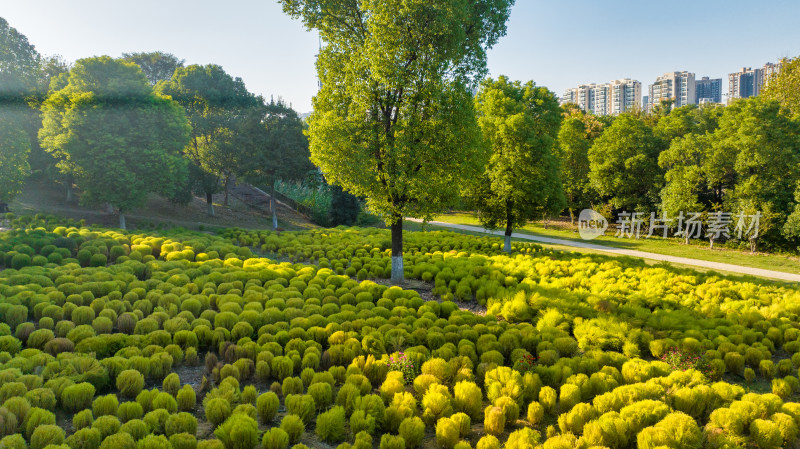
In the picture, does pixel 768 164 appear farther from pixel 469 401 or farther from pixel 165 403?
pixel 165 403

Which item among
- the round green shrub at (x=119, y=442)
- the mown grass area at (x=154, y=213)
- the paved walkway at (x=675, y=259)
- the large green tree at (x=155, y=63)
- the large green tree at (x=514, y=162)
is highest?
the large green tree at (x=155, y=63)

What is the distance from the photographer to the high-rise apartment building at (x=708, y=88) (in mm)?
173163

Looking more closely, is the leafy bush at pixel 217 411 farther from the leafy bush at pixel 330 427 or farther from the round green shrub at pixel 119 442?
the leafy bush at pixel 330 427

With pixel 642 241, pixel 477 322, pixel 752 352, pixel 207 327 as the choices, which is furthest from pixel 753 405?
pixel 642 241

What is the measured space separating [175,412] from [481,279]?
899 centimetres

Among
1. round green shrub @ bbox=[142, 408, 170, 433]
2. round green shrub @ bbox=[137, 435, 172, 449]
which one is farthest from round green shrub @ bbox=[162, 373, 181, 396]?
round green shrub @ bbox=[137, 435, 172, 449]

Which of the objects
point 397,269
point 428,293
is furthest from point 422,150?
point 428,293

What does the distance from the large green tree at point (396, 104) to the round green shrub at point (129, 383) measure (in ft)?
23.8

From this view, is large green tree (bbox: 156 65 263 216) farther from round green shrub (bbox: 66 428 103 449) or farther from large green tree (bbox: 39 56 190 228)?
round green shrub (bbox: 66 428 103 449)

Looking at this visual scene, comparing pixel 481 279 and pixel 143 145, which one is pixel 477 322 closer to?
pixel 481 279

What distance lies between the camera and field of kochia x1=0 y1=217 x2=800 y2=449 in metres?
5.68

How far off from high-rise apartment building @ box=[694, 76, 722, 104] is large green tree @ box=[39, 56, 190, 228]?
665 feet

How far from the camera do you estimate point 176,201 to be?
29688 mm

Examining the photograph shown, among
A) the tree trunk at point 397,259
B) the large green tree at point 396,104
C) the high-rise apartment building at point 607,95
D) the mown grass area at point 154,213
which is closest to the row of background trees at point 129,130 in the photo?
the mown grass area at point 154,213
